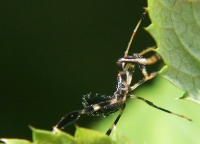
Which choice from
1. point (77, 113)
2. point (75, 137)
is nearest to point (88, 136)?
point (75, 137)

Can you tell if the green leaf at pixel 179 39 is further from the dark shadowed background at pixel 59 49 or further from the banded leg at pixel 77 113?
the dark shadowed background at pixel 59 49

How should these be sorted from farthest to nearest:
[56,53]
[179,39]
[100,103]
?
[56,53], [100,103], [179,39]

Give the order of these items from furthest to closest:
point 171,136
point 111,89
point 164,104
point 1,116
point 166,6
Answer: point 111,89
point 1,116
point 164,104
point 171,136
point 166,6

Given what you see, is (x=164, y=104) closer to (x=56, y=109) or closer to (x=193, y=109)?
(x=193, y=109)

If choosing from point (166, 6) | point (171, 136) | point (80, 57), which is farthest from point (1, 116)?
point (166, 6)

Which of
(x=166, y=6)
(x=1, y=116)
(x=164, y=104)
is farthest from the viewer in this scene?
(x=1, y=116)

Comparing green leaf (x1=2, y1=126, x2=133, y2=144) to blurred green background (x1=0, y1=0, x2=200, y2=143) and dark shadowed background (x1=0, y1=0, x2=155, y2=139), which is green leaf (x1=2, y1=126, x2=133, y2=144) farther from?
dark shadowed background (x1=0, y1=0, x2=155, y2=139)

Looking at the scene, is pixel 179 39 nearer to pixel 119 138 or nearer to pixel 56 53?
pixel 119 138

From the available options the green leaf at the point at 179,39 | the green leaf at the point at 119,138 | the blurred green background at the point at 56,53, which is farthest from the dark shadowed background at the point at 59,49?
the green leaf at the point at 119,138
